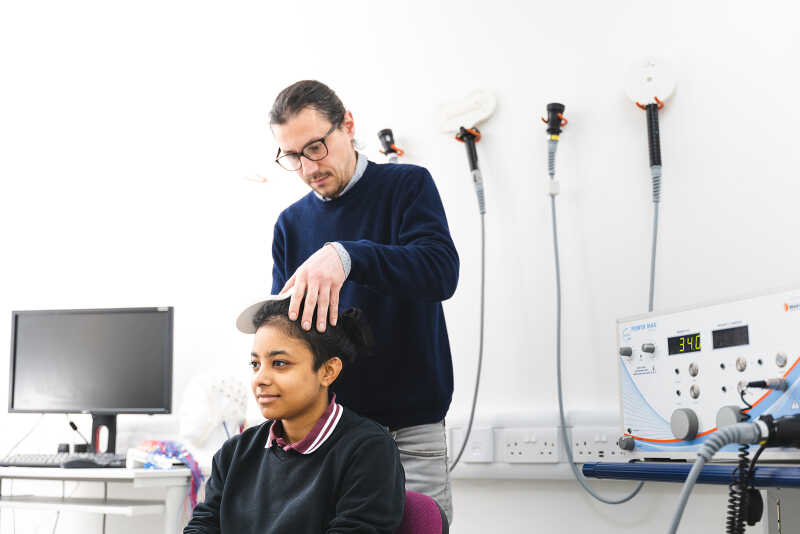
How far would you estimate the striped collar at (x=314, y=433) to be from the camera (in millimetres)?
1311

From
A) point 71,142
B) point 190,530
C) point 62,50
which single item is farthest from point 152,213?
point 190,530

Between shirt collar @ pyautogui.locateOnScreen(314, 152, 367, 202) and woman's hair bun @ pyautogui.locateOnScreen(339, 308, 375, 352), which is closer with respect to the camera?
woman's hair bun @ pyautogui.locateOnScreen(339, 308, 375, 352)

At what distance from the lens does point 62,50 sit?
3162 millimetres

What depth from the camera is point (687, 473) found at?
135 centimetres

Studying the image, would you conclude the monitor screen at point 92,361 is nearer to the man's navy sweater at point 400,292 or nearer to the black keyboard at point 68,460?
the black keyboard at point 68,460

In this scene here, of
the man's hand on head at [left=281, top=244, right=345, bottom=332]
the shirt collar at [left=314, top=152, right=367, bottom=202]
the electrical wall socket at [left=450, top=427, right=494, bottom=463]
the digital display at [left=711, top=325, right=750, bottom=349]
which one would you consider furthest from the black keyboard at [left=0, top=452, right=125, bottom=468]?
the digital display at [left=711, top=325, right=750, bottom=349]

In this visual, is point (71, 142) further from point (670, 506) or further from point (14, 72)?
point (670, 506)

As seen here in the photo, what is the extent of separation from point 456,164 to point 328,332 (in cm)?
111

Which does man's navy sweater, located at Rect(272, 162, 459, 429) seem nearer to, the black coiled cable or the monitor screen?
the black coiled cable

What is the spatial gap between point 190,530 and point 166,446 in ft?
3.92

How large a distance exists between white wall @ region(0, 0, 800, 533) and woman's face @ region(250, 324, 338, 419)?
96cm

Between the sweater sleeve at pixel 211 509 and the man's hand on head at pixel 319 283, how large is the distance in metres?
0.35

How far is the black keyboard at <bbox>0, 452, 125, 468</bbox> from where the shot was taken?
2320 mm

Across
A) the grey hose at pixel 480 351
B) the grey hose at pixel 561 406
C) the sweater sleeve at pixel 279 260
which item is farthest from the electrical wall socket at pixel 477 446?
the sweater sleeve at pixel 279 260
